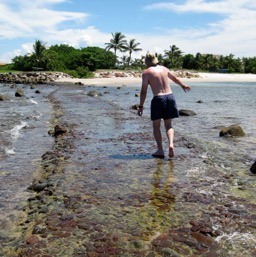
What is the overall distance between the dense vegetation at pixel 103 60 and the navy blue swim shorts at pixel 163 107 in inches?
3091

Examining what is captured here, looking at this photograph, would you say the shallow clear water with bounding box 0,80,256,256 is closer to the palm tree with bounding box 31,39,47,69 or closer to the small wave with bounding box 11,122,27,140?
the small wave with bounding box 11,122,27,140

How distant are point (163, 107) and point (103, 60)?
307 ft

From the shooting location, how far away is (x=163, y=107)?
24.3 ft

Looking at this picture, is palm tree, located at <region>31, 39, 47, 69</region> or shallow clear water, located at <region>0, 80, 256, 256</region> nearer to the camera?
shallow clear water, located at <region>0, 80, 256, 256</region>

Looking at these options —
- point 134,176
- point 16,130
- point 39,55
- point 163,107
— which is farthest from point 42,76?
point 134,176

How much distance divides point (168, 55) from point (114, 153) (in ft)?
414

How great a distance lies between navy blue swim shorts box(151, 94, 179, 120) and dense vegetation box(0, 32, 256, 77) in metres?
78.5

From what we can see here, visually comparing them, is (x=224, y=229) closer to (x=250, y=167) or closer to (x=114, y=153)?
(x=250, y=167)

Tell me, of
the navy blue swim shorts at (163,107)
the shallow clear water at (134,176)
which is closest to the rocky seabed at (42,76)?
the shallow clear water at (134,176)

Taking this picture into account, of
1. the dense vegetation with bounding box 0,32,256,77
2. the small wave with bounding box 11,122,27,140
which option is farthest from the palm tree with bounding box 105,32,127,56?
the small wave with bounding box 11,122,27,140

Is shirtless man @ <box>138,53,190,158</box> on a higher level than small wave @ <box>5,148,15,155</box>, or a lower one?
higher

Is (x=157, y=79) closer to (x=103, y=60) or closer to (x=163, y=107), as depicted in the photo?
(x=163, y=107)

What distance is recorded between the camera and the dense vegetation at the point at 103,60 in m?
87.8

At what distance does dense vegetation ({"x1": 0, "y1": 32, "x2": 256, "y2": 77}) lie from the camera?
288 feet
